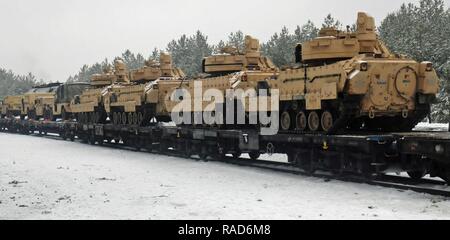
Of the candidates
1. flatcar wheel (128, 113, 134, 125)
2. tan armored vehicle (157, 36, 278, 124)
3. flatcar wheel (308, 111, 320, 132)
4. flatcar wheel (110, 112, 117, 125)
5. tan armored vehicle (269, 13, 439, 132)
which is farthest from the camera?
flatcar wheel (110, 112, 117, 125)

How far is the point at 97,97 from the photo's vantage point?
32094 millimetres

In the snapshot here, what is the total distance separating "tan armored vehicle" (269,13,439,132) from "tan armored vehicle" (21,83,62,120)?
27162 millimetres

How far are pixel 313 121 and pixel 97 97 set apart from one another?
707 inches

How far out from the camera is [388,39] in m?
59.3

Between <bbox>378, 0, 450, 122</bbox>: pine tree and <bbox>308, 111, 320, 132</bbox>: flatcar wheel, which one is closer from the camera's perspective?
<bbox>308, 111, 320, 132</bbox>: flatcar wheel

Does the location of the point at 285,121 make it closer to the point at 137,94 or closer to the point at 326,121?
the point at 326,121

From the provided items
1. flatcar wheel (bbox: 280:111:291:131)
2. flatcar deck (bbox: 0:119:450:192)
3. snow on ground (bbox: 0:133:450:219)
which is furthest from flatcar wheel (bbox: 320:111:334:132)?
flatcar wheel (bbox: 280:111:291:131)

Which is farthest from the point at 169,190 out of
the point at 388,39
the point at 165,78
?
the point at 388,39

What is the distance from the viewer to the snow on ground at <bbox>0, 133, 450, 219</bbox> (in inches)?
416

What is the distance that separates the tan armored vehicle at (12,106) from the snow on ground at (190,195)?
28806 millimetres

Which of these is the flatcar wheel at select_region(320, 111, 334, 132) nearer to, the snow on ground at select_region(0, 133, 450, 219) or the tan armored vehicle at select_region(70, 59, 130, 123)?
the snow on ground at select_region(0, 133, 450, 219)

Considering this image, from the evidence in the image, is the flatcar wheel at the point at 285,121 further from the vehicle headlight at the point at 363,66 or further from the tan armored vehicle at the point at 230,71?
the vehicle headlight at the point at 363,66

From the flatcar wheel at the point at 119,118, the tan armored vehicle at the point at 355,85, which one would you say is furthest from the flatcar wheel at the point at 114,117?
the tan armored vehicle at the point at 355,85

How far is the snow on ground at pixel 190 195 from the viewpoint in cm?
1056
